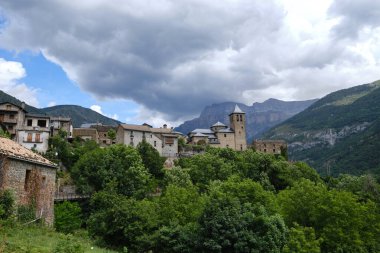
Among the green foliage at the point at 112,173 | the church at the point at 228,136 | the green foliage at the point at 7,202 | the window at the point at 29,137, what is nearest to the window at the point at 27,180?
the green foliage at the point at 7,202

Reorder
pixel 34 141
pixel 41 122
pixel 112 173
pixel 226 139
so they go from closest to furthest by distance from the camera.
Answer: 1. pixel 112 173
2. pixel 34 141
3. pixel 41 122
4. pixel 226 139

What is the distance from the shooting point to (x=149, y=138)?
9275cm

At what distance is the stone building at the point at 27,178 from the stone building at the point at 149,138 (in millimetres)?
62972

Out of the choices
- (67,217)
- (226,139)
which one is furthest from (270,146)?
(67,217)

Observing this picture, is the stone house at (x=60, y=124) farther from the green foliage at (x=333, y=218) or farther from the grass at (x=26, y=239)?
the grass at (x=26, y=239)

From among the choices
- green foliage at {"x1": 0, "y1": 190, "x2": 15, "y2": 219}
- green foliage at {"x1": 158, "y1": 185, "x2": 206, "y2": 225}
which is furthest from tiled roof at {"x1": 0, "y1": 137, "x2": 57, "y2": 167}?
green foliage at {"x1": 158, "y1": 185, "x2": 206, "y2": 225}

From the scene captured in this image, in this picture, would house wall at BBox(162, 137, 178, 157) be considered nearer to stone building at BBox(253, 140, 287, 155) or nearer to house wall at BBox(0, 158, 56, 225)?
stone building at BBox(253, 140, 287, 155)

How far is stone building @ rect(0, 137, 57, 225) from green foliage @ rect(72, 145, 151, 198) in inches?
1070

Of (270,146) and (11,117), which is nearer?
(11,117)

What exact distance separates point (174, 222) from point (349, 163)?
451ft

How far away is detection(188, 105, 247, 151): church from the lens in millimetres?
112688

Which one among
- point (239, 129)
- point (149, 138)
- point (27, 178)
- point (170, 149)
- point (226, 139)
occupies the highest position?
point (239, 129)

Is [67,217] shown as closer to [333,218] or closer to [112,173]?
[112,173]

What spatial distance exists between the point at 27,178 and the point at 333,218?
28297mm
